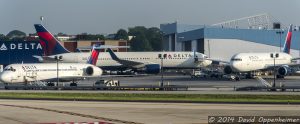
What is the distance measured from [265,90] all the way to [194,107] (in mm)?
27684

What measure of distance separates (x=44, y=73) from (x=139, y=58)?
47037mm

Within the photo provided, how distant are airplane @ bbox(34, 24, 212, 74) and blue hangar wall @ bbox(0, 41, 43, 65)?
3376cm

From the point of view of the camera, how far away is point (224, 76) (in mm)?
120625

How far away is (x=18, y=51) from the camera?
170 metres

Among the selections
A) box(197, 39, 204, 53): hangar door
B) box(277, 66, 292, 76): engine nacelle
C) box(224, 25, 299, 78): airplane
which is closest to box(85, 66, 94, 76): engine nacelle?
box(224, 25, 299, 78): airplane

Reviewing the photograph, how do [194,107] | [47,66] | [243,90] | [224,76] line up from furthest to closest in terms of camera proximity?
[224,76] < [47,66] < [243,90] < [194,107]

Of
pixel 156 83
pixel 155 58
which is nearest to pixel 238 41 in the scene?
pixel 155 58

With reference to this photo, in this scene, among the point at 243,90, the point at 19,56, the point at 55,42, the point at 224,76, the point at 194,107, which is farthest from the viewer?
the point at 19,56

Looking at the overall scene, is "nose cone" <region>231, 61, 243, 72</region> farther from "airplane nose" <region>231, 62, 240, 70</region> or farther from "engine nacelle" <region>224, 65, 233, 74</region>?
"engine nacelle" <region>224, 65, 233, 74</region>

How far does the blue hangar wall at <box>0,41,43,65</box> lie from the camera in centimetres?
16850

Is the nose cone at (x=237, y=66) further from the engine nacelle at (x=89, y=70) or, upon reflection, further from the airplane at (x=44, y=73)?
the engine nacelle at (x=89, y=70)

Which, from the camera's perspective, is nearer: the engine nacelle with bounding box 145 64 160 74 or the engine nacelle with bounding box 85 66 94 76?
the engine nacelle with bounding box 85 66 94 76

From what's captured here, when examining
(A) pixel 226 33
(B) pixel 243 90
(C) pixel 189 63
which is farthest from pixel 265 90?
(A) pixel 226 33

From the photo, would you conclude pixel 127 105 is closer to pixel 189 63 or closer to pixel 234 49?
pixel 189 63
